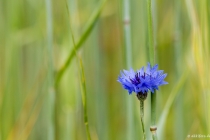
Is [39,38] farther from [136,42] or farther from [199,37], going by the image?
[199,37]

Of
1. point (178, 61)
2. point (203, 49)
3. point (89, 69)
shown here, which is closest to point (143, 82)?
point (203, 49)

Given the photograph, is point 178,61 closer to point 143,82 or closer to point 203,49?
point 203,49

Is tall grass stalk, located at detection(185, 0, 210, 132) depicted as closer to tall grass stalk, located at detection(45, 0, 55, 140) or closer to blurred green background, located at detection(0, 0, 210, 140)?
blurred green background, located at detection(0, 0, 210, 140)

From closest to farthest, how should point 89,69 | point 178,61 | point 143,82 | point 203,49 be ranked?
point 143,82 < point 203,49 < point 178,61 < point 89,69

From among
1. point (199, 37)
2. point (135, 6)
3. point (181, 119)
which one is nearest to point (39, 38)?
point (135, 6)

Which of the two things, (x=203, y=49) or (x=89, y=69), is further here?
(x=89, y=69)

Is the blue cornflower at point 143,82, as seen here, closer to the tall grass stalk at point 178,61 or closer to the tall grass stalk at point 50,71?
the tall grass stalk at point 50,71

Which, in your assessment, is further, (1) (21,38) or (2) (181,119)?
(1) (21,38)

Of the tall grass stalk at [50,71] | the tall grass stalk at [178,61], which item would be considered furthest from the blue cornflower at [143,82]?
the tall grass stalk at [178,61]

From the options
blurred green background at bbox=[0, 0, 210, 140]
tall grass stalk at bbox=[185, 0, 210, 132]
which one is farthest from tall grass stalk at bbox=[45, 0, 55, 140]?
tall grass stalk at bbox=[185, 0, 210, 132]
